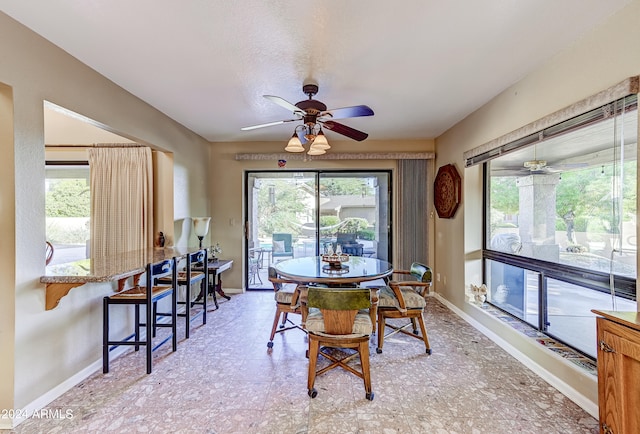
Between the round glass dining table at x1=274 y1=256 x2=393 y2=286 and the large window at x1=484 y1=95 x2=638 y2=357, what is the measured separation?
4.71ft

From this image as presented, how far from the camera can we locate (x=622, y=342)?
4.59 feet

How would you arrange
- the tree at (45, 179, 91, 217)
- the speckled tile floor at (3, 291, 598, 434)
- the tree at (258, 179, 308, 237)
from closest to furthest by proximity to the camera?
the speckled tile floor at (3, 291, 598, 434) → the tree at (45, 179, 91, 217) → the tree at (258, 179, 308, 237)

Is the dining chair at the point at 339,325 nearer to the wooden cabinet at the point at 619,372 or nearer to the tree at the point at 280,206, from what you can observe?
the wooden cabinet at the point at 619,372

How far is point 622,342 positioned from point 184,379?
9.25ft

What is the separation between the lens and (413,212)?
4695 mm

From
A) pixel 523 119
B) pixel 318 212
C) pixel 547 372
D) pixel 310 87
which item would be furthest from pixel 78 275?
pixel 523 119

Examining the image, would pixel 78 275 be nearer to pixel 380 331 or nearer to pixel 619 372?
pixel 380 331

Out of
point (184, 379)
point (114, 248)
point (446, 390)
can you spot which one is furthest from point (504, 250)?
point (114, 248)

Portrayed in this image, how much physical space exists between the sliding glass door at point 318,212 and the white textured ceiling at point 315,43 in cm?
187

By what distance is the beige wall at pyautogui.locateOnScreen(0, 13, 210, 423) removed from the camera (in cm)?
181

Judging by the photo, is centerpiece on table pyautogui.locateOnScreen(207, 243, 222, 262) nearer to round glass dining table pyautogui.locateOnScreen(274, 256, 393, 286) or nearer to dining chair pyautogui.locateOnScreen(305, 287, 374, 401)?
round glass dining table pyautogui.locateOnScreen(274, 256, 393, 286)

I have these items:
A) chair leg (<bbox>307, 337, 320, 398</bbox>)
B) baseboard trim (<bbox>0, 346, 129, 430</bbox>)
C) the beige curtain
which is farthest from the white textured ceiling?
baseboard trim (<bbox>0, 346, 129, 430</bbox>)

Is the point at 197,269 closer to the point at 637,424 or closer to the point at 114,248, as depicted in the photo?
the point at 114,248

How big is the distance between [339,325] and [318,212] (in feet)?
9.54
